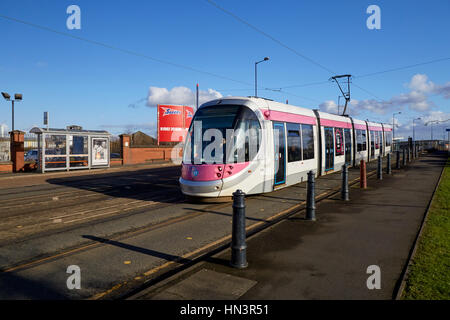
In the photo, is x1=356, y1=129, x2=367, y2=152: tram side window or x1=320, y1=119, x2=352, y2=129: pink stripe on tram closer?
x1=320, y1=119, x2=352, y2=129: pink stripe on tram

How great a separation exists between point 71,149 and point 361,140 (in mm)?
20039

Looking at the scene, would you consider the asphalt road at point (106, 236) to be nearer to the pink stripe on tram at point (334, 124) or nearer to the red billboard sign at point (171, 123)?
the pink stripe on tram at point (334, 124)

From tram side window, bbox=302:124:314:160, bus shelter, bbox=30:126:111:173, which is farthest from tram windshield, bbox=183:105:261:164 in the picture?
bus shelter, bbox=30:126:111:173

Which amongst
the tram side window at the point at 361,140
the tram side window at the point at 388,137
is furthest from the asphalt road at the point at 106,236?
the tram side window at the point at 388,137

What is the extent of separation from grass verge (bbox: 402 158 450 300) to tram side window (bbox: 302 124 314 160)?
6028mm

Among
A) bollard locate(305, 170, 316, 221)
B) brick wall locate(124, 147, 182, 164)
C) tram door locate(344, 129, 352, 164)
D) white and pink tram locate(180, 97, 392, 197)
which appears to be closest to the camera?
bollard locate(305, 170, 316, 221)

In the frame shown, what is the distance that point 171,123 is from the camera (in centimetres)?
4197

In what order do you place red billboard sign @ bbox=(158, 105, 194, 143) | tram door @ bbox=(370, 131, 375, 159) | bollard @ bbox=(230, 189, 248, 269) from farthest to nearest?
red billboard sign @ bbox=(158, 105, 194, 143)
tram door @ bbox=(370, 131, 375, 159)
bollard @ bbox=(230, 189, 248, 269)

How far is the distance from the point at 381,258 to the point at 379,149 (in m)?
25.8

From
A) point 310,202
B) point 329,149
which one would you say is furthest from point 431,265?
point 329,149

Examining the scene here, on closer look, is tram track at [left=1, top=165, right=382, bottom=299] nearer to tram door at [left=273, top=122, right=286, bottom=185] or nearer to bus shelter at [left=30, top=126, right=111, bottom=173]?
tram door at [left=273, top=122, right=286, bottom=185]

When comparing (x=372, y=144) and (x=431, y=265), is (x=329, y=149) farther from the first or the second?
(x=372, y=144)

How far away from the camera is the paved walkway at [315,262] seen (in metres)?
3.74

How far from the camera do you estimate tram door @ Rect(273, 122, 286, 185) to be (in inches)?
412
